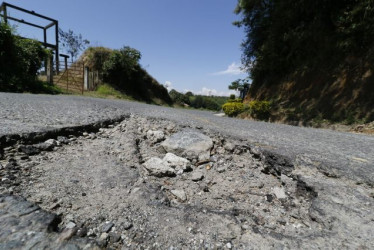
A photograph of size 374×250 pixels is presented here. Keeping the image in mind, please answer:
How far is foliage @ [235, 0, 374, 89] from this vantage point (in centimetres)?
663

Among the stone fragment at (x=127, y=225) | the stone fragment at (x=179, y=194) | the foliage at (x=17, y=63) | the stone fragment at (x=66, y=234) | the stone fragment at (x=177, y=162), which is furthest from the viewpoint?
the foliage at (x=17, y=63)

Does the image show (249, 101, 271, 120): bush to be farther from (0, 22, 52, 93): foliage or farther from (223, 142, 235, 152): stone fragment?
(0, 22, 52, 93): foliage

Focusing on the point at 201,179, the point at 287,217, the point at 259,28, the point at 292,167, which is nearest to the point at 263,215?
the point at 287,217

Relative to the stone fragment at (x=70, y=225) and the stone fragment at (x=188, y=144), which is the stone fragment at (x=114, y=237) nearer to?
the stone fragment at (x=70, y=225)

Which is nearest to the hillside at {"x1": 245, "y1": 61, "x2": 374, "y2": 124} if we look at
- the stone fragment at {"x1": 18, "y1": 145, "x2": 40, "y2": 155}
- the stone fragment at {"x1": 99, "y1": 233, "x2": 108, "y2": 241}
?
the stone fragment at {"x1": 99, "y1": 233, "x2": 108, "y2": 241}

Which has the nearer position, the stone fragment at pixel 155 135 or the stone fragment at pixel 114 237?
the stone fragment at pixel 114 237

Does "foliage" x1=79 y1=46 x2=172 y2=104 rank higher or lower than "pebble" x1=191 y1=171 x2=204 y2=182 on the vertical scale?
higher

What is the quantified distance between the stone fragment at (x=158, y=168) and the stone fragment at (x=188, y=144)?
252mm

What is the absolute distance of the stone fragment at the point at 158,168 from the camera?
1.41 metres

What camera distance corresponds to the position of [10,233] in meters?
0.74

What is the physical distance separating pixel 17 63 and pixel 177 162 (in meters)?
8.45

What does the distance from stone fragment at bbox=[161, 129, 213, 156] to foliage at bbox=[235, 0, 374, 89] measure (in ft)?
25.9

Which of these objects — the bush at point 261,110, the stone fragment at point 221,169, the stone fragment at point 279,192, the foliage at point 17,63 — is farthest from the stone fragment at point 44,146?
the bush at point 261,110

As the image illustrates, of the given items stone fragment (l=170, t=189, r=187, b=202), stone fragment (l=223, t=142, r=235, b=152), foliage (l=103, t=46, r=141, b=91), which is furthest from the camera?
foliage (l=103, t=46, r=141, b=91)
